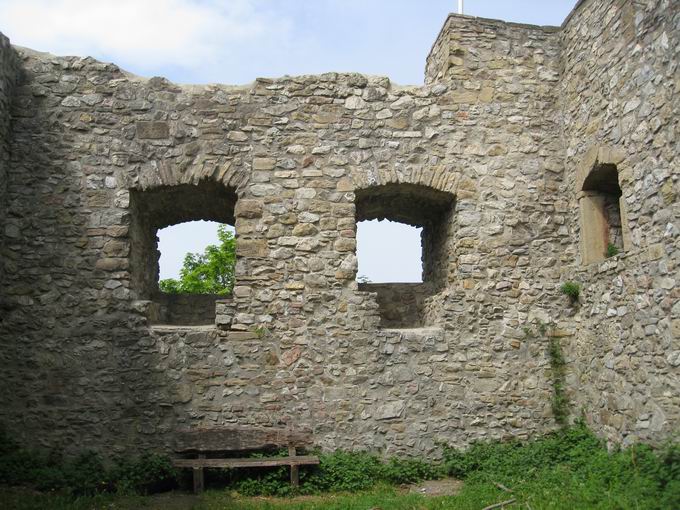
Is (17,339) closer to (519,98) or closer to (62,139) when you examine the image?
(62,139)

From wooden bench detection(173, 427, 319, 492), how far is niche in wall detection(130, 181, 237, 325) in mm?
1411

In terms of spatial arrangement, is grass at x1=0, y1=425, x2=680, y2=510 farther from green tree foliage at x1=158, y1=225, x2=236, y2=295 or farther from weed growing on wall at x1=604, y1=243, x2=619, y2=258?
green tree foliage at x1=158, y1=225, x2=236, y2=295

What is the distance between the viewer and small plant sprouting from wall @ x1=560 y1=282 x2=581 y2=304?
685 cm

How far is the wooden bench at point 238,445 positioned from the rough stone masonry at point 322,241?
141 millimetres

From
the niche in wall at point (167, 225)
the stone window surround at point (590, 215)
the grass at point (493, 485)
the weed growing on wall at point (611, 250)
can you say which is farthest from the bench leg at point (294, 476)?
the weed growing on wall at point (611, 250)

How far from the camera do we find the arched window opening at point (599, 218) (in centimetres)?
662

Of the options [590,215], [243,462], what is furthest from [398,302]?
[243,462]

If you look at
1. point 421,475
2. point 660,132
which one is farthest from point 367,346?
point 660,132

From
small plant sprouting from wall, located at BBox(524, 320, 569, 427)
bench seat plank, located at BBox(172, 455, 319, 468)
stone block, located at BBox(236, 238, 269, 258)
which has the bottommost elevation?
bench seat plank, located at BBox(172, 455, 319, 468)

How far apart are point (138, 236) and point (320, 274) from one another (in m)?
2.24

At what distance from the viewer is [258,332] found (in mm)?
6641

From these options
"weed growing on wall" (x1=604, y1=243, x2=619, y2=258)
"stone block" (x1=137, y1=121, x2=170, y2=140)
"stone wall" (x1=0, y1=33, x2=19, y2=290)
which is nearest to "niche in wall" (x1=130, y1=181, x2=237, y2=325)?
"stone block" (x1=137, y1=121, x2=170, y2=140)

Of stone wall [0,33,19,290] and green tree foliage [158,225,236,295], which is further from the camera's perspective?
green tree foliage [158,225,236,295]

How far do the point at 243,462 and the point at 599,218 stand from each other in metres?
4.62
